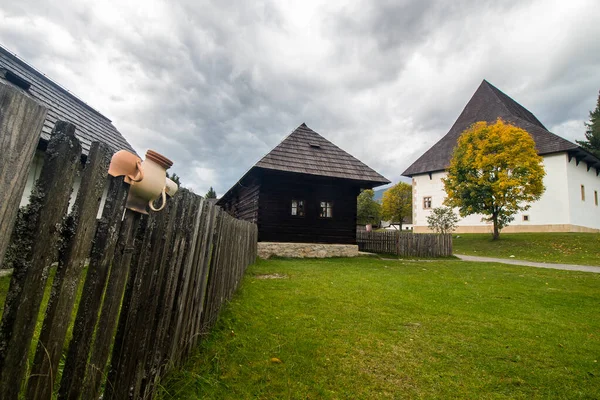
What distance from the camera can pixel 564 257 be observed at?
15086 millimetres

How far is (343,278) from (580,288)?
19.5ft

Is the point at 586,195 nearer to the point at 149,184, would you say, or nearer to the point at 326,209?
the point at 326,209

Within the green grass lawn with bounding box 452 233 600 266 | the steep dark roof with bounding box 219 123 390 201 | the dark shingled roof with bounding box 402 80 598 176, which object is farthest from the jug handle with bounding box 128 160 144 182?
the dark shingled roof with bounding box 402 80 598 176

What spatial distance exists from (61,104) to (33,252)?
12084 mm

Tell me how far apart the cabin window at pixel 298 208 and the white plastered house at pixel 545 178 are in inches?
772

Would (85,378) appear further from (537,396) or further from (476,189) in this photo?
(476,189)

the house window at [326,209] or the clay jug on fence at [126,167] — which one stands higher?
the house window at [326,209]

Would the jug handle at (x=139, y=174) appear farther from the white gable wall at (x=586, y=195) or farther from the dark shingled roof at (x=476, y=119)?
the dark shingled roof at (x=476, y=119)

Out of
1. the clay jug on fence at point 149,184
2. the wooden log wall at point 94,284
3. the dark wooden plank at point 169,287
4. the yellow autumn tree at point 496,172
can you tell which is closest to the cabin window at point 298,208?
the wooden log wall at point 94,284

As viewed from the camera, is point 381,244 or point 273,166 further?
point 381,244

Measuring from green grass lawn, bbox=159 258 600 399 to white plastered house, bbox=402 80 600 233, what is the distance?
24.8 meters

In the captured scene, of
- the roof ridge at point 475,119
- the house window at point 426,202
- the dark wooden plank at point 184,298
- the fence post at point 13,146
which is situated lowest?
the dark wooden plank at point 184,298

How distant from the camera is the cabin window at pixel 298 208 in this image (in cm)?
1306

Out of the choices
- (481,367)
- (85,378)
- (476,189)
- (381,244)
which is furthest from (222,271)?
(476,189)
